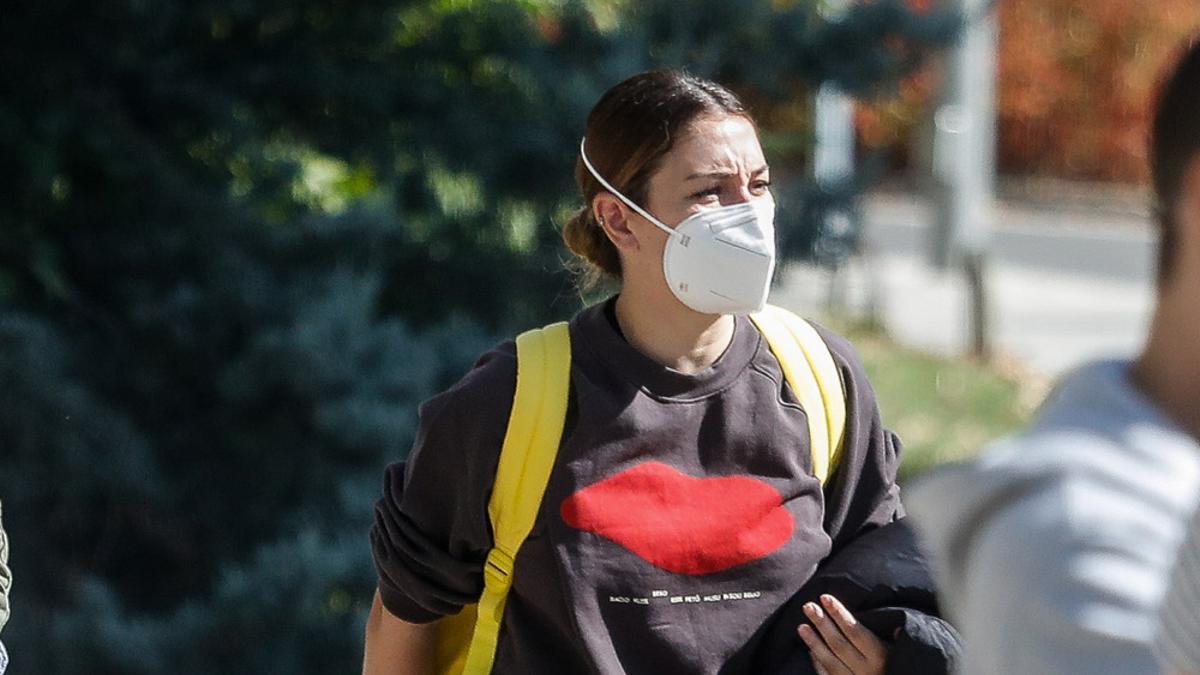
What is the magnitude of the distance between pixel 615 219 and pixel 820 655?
70cm

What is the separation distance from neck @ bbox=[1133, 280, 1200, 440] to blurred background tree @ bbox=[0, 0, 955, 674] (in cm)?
319

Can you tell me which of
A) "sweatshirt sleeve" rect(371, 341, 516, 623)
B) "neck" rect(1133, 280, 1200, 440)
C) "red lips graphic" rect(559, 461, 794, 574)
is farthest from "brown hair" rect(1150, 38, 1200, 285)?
"sweatshirt sleeve" rect(371, 341, 516, 623)

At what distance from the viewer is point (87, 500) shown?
15.6ft

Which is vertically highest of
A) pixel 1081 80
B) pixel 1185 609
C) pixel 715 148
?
pixel 1185 609

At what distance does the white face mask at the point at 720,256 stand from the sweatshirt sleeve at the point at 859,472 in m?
0.16

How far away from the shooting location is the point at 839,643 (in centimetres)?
241

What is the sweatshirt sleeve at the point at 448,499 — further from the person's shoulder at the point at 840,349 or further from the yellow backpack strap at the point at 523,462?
the person's shoulder at the point at 840,349

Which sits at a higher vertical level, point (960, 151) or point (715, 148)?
point (715, 148)

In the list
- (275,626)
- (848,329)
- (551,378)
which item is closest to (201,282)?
(275,626)

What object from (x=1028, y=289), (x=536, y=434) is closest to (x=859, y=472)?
(x=536, y=434)

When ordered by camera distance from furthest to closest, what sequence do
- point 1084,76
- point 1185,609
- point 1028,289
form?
point 1084,76, point 1028,289, point 1185,609

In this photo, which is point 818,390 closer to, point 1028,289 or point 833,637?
point 833,637

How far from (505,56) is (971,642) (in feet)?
12.2

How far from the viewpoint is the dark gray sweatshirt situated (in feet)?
7.82
